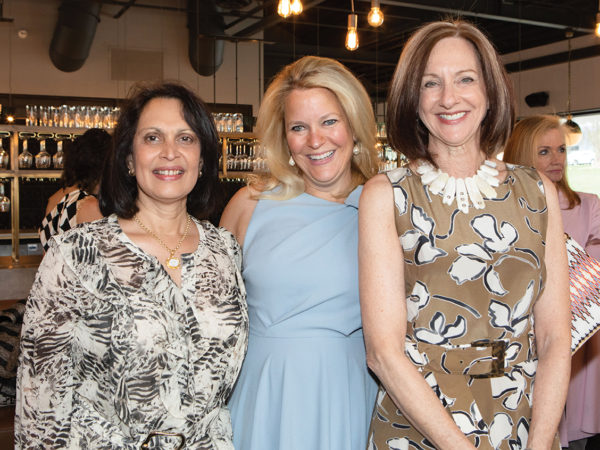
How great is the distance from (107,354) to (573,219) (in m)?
3.05

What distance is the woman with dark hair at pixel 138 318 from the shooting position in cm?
172

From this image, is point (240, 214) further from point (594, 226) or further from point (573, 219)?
point (594, 226)

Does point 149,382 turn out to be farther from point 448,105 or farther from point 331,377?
point 448,105

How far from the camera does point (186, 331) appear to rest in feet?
5.90

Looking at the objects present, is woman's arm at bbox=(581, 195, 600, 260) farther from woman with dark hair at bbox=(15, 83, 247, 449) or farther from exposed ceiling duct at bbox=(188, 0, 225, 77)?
exposed ceiling duct at bbox=(188, 0, 225, 77)

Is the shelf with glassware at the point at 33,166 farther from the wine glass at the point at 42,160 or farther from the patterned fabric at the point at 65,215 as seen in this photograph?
the patterned fabric at the point at 65,215

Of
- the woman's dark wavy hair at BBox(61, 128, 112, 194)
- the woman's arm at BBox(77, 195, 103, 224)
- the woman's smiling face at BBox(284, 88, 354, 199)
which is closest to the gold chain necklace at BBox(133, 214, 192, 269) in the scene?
the woman's smiling face at BBox(284, 88, 354, 199)

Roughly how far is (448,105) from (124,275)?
0.99m

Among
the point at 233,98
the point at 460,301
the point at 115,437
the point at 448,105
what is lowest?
the point at 115,437

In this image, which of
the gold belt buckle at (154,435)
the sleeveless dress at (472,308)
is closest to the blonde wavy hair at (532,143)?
the sleeveless dress at (472,308)

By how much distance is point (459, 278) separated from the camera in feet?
5.49

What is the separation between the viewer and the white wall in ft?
31.0

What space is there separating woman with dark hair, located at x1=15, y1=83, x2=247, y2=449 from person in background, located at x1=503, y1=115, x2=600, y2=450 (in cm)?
261

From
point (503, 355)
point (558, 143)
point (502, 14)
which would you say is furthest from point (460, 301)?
point (502, 14)
